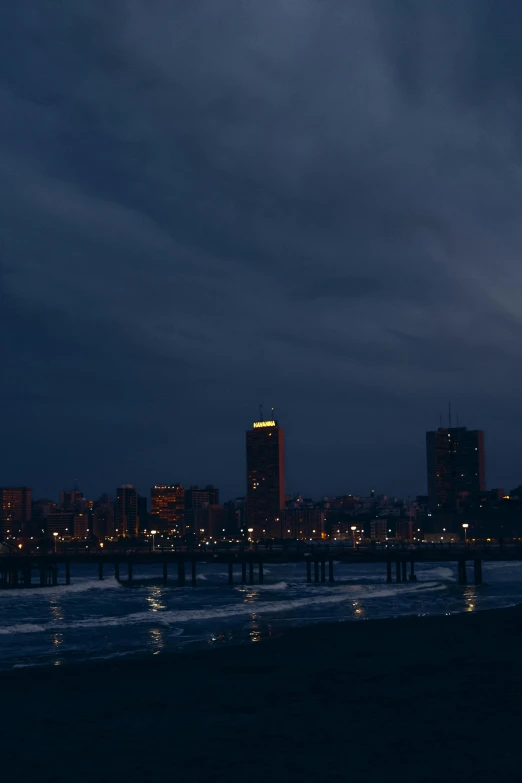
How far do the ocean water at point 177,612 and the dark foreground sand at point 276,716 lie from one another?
684 cm

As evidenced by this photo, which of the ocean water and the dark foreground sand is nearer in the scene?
the dark foreground sand

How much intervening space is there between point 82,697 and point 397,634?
2282 cm

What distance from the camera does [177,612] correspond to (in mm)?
64500

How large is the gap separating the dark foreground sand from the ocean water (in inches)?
269

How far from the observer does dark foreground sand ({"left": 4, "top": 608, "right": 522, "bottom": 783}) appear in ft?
59.9

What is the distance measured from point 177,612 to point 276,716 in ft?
138

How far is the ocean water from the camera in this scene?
43812 mm

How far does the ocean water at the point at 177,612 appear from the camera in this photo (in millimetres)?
43812

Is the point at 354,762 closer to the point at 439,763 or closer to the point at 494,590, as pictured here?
the point at 439,763

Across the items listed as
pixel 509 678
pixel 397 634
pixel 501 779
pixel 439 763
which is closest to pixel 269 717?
pixel 439 763

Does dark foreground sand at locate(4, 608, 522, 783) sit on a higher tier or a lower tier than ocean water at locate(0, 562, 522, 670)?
higher

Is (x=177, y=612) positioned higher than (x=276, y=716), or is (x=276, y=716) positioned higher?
(x=276, y=716)

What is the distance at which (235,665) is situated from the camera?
34656 millimetres

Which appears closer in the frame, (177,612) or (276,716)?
(276,716)
